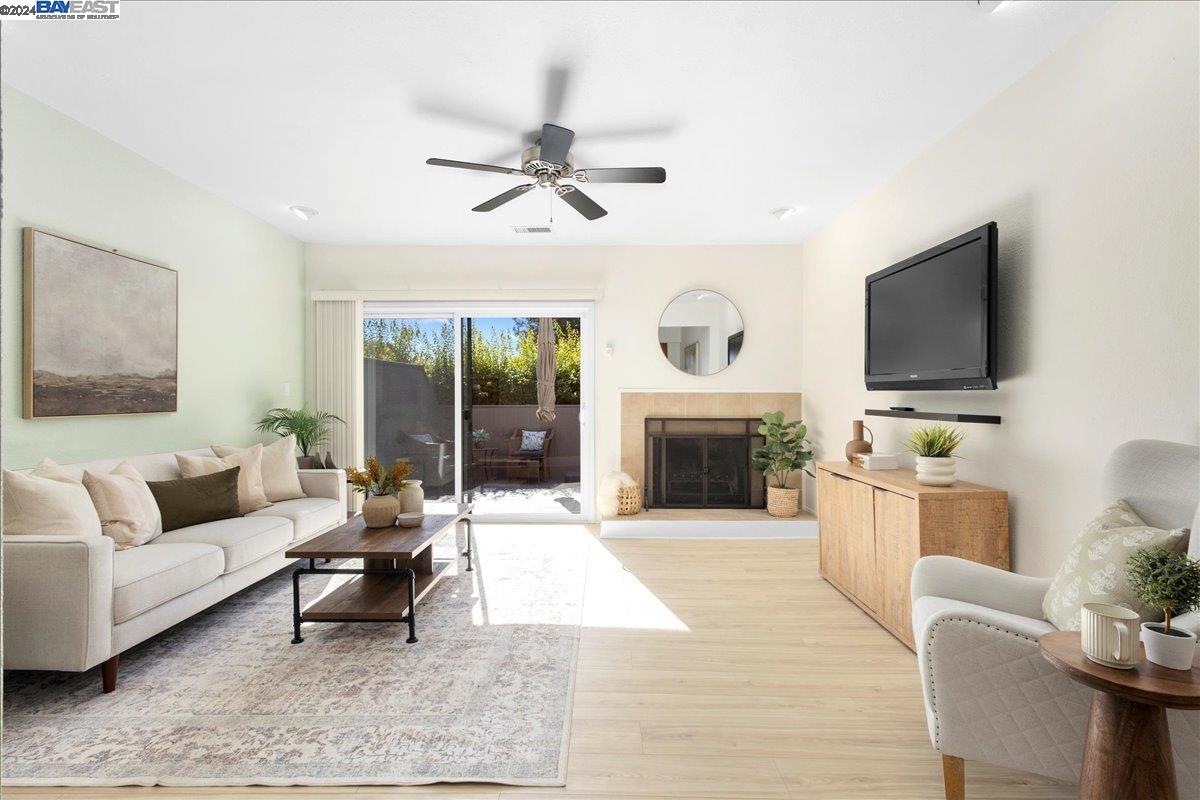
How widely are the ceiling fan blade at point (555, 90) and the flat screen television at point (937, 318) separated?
6.53ft

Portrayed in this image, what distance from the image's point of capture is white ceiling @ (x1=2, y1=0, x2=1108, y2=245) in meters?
2.44

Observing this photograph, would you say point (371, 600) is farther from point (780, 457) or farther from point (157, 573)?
point (780, 457)

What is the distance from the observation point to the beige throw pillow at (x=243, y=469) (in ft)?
12.0

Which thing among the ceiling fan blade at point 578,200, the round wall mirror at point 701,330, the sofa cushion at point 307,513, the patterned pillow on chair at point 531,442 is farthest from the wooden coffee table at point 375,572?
the round wall mirror at point 701,330

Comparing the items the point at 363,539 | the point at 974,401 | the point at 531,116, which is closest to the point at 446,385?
the point at 363,539

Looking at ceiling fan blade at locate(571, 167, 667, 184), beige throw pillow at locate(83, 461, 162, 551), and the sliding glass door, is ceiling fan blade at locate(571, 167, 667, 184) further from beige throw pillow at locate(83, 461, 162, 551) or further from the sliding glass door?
beige throw pillow at locate(83, 461, 162, 551)

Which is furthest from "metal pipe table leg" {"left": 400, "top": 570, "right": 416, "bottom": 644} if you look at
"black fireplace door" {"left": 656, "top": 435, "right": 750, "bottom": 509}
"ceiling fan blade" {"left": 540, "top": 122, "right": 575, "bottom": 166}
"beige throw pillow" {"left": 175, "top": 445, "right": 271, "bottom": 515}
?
"black fireplace door" {"left": 656, "top": 435, "right": 750, "bottom": 509}

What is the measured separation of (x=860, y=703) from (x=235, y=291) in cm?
469

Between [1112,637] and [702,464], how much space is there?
13.1 ft

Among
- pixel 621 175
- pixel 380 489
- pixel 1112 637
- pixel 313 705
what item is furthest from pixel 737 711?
pixel 621 175

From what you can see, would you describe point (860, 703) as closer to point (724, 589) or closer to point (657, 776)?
point (657, 776)

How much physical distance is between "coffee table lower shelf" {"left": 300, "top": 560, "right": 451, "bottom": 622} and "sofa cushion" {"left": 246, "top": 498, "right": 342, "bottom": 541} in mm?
585

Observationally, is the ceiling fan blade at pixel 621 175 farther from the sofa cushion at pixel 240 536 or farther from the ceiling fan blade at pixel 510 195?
the sofa cushion at pixel 240 536

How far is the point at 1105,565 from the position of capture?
1899 mm
